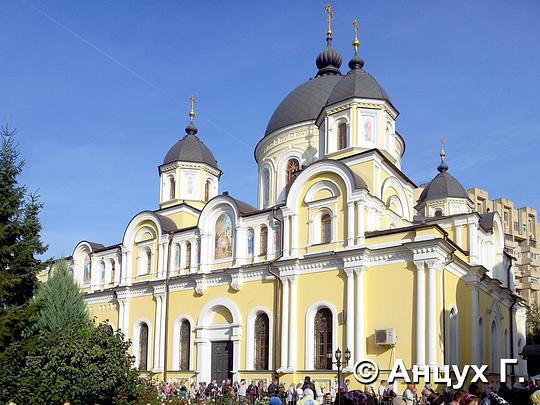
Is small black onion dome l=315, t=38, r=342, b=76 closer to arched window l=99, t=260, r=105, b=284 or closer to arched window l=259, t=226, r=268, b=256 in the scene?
arched window l=259, t=226, r=268, b=256

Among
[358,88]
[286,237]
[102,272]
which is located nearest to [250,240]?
[286,237]

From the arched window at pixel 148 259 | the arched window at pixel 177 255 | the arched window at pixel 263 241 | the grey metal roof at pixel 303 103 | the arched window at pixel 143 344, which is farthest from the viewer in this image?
the arched window at pixel 148 259

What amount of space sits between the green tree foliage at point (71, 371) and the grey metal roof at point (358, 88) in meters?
14.8

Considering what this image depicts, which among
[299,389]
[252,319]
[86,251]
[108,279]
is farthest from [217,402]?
[86,251]

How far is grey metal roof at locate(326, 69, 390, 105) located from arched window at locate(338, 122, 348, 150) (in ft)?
3.36

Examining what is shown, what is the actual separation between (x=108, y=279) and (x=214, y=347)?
9.30m

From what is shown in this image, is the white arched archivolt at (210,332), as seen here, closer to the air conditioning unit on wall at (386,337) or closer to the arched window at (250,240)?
the arched window at (250,240)

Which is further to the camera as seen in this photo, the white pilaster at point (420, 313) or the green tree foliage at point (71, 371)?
the white pilaster at point (420, 313)

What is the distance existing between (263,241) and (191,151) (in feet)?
30.8

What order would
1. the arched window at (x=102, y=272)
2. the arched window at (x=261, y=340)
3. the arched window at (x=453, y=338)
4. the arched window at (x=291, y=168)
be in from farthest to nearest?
the arched window at (x=102, y=272) < the arched window at (x=291, y=168) < the arched window at (x=261, y=340) < the arched window at (x=453, y=338)

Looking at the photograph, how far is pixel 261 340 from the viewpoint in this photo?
1099 inches

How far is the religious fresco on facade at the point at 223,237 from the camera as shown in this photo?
30178 millimetres

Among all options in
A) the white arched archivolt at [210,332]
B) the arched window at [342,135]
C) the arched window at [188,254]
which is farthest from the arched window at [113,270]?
the arched window at [342,135]

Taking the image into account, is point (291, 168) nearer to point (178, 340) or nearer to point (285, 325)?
point (285, 325)
